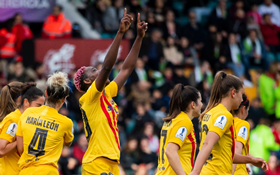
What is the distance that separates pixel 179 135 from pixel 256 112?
31.5 ft

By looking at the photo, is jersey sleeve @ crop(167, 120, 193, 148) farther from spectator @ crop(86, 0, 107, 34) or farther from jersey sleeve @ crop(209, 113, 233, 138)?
spectator @ crop(86, 0, 107, 34)

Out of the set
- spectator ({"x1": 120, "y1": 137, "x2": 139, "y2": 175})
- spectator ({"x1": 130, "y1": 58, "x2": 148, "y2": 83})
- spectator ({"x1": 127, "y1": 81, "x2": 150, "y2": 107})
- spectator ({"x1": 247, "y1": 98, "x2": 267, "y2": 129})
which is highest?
spectator ({"x1": 130, "y1": 58, "x2": 148, "y2": 83})

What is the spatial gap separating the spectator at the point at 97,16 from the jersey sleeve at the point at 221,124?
34.6 ft

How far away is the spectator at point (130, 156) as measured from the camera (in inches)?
445

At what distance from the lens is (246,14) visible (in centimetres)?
1769

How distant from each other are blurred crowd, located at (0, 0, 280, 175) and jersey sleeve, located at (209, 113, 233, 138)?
6.34 metres

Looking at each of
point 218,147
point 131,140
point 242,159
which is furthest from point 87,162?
point 131,140

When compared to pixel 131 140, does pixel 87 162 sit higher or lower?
higher

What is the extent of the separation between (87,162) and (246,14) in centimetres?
1393

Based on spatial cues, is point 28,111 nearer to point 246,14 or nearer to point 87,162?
point 87,162

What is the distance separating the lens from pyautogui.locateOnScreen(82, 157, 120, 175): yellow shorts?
5.27 m

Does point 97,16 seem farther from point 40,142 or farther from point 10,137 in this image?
point 40,142

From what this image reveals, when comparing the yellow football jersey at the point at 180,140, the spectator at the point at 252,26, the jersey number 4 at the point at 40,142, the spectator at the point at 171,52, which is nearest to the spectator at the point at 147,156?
the spectator at the point at 171,52

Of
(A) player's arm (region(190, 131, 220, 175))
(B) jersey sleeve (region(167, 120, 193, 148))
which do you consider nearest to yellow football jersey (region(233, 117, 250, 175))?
(B) jersey sleeve (region(167, 120, 193, 148))
